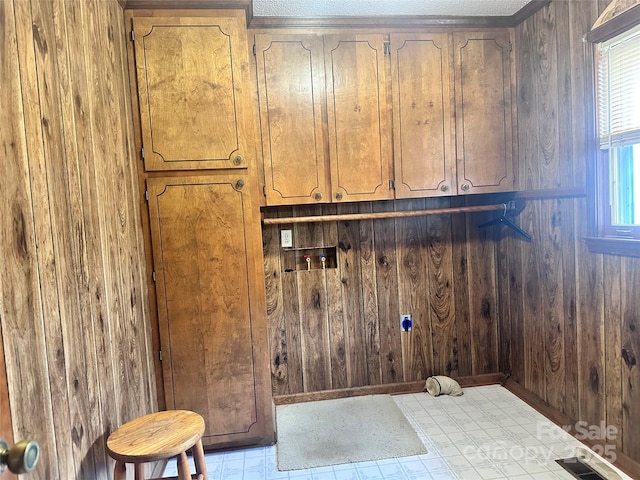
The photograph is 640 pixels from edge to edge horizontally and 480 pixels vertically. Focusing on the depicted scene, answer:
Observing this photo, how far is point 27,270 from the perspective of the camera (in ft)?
3.50

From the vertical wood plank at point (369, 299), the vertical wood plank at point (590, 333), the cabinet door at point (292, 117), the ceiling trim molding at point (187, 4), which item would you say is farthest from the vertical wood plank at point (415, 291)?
the ceiling trim molding at point (187, 4)

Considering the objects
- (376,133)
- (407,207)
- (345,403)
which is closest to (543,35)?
(376,133)

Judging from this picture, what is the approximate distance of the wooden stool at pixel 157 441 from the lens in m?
1.38

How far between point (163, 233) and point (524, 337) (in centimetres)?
231

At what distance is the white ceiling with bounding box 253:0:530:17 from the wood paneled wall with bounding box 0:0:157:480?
0.84 metres

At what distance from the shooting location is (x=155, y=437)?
1.47m

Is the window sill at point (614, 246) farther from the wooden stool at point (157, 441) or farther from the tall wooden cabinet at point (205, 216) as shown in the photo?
the wooden stool at point (157, 441)

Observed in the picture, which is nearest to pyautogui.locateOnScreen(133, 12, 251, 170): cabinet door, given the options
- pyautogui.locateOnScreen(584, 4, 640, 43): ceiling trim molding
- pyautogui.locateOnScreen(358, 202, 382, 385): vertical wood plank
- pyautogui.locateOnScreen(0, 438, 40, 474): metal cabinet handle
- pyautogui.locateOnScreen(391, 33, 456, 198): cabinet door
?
pyautogui.locateOnScreen(391, 33, 456, 198): cabinet door

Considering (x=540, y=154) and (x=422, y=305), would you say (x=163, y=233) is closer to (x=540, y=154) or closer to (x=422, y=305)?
(x=422, y=305)

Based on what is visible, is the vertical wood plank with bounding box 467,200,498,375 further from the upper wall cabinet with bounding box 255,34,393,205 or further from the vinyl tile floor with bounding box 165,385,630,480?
the upper wall cabinet with bounding box 255,34,393,205

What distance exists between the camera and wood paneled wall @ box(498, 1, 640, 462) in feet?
6.23

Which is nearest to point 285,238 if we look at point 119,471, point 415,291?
point 415,291

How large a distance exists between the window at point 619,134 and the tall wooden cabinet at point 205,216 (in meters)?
1.74

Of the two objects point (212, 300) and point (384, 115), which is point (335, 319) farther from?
point (384, 115)
